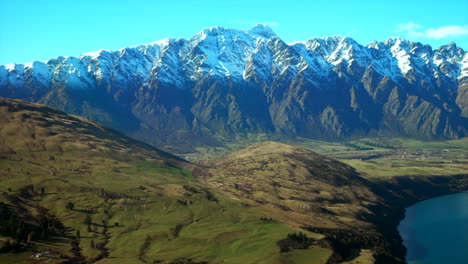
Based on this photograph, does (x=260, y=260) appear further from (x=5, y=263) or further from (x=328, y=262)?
(x=5, y=263)

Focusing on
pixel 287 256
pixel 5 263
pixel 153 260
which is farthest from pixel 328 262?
pixel 5 263

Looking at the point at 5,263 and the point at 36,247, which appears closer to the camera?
the point at 5,263

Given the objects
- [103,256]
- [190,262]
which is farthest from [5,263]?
[190,262]

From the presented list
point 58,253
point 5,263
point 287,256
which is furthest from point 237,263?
point 5,263

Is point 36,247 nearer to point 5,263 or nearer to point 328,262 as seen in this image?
point 5,263

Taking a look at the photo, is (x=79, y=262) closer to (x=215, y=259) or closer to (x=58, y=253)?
(x=58, y=253)

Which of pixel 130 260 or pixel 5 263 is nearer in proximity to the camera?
pixel 5 263

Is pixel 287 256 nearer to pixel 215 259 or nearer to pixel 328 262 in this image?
pixel 328 262
